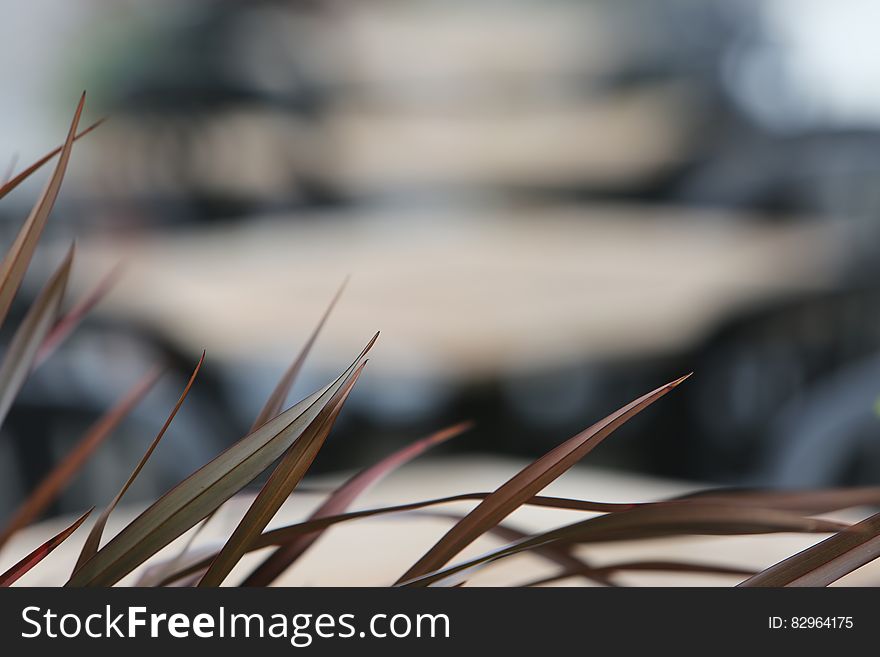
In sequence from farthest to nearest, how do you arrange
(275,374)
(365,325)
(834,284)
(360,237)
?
(360,237) < (834,284) < (275,374) < (365,325)

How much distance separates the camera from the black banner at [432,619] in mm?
250

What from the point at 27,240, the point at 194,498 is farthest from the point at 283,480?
the point at 27,240

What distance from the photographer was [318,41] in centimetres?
334

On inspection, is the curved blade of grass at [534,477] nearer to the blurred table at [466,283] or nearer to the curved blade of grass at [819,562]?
the curved blade of grass at [819,562]

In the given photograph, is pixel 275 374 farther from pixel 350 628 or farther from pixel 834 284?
pixel 350 628

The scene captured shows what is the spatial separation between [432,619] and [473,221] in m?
2.13

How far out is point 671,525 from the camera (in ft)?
0.89

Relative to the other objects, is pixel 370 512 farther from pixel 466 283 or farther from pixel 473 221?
pixel 473 221

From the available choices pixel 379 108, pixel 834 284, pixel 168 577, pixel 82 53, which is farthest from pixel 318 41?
pixel 168 577

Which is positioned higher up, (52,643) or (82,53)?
(82,53)

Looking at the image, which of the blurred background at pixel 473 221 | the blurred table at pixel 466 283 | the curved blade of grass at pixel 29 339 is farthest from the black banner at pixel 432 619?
the blurred table at pixel 466 283

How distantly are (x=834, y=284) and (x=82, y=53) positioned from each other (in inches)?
109


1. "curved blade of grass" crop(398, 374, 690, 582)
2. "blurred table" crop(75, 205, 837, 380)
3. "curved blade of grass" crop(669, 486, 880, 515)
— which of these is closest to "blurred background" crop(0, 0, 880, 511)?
"blurred table" crop(75, 205, 837, 380)

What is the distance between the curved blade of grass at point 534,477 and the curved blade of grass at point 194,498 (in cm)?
6
